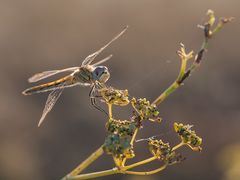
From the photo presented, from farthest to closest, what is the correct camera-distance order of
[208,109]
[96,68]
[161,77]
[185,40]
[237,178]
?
1. [185,40]
2. [161,77]
3. [208,109]
4. [237,178]
5. [96,68]

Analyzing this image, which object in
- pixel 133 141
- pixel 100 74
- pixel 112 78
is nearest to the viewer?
pixel 133 141

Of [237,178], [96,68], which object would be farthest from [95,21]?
[96,68]

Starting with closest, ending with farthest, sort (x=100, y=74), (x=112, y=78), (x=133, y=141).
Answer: (x=133, y=141) → (x=100, y=74) → (x=112, y=78)

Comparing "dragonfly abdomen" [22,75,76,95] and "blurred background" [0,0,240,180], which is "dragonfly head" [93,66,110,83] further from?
"blurred background" [0,0,240,180]

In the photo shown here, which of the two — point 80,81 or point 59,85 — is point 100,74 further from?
point 59,85

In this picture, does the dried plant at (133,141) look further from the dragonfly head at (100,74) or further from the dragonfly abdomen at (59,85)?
the dragonfly abdomen at (59,85)

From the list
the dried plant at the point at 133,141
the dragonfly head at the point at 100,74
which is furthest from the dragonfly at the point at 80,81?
the dried plant at the point at 133,141

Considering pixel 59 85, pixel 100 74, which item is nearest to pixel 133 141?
pixel 100 74

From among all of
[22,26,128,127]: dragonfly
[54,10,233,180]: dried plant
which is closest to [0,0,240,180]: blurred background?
[22,26,128,127]: dragonfly

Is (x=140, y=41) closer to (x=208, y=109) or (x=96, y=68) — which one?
(x=208, y=109)
